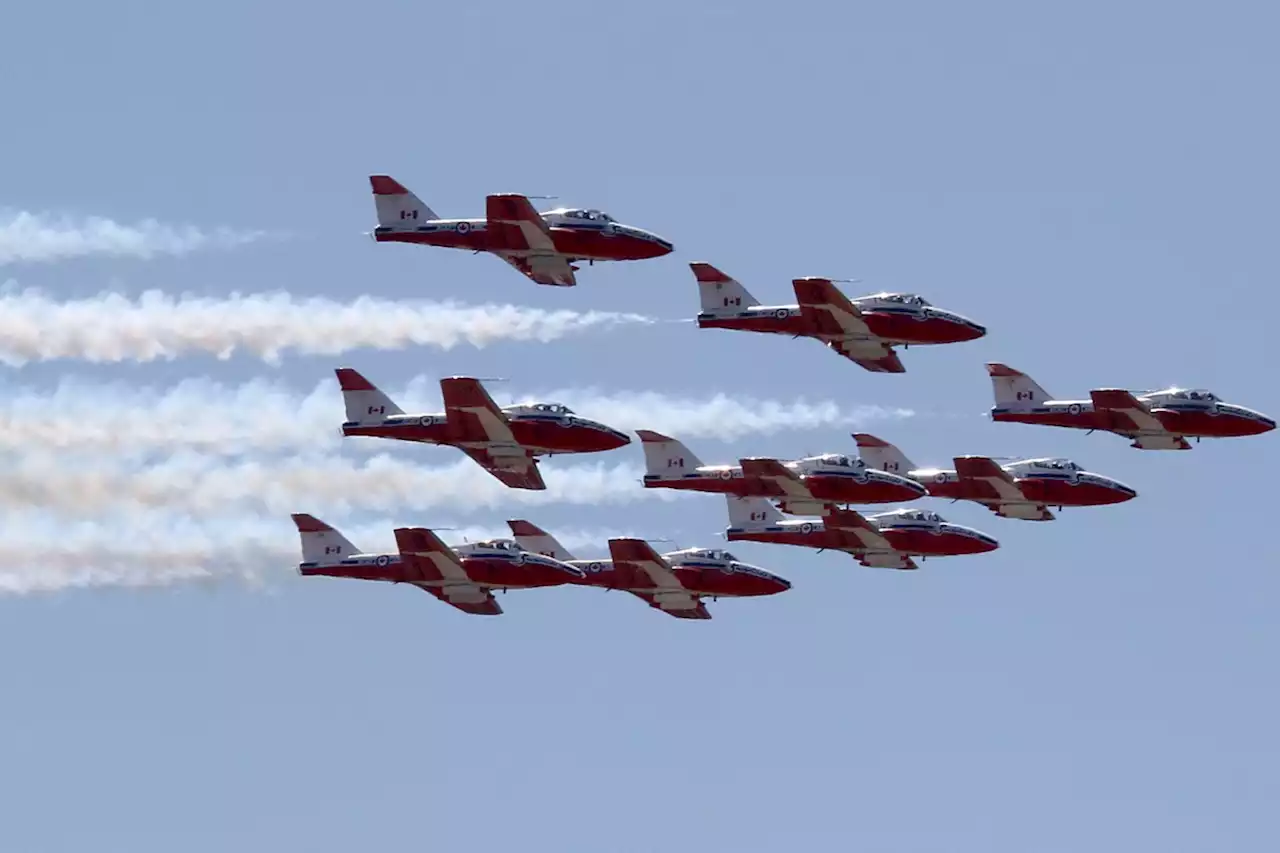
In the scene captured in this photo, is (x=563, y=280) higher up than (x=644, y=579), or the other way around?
(x=563, y=280)

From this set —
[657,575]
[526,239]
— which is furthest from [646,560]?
[526,239]

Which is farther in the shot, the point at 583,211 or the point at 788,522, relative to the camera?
the point at 788,522

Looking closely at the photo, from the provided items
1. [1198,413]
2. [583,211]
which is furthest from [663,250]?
[1198,413]

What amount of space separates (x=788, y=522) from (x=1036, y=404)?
1385 cm

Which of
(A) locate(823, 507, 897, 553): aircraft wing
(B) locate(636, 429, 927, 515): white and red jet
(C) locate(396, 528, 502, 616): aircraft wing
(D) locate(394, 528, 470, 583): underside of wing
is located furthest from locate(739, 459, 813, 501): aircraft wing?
(D) locate(394, 528, 470, 583): underside of wing

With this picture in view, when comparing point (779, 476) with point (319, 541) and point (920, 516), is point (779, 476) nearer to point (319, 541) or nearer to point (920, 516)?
point (920, 516)

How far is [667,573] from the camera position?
150875mm

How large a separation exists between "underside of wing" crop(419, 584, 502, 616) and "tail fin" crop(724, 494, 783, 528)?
14.2 m

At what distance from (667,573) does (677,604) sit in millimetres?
1960

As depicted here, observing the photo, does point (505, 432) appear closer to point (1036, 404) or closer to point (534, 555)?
point (534, 555)

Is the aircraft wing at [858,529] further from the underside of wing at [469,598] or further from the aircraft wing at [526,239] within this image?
the aircraft wing at [526,239]

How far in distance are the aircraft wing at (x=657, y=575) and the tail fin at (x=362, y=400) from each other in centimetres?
1335

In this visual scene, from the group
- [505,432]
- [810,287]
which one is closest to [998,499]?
[810,287]

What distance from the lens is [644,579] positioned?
150250 millimetres
